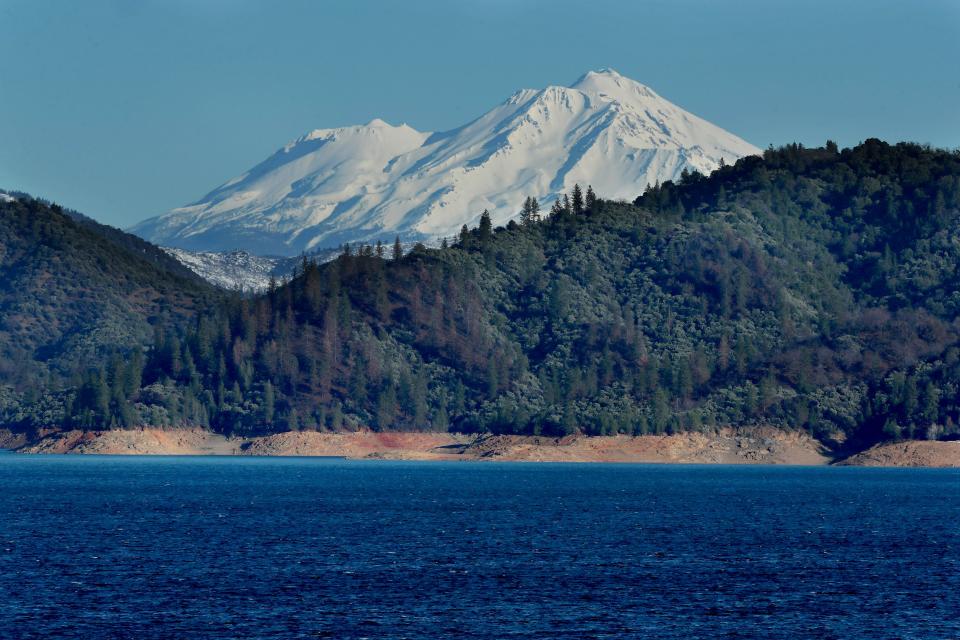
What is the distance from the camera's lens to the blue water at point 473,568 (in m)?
77.5

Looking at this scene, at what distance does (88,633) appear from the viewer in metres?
73.8

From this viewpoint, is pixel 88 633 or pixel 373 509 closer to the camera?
pixel 88 633

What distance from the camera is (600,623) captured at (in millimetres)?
77750

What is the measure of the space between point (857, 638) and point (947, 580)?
21505mm

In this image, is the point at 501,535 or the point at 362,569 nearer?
the point at 362,569

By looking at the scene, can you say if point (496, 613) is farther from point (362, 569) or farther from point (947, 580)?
point (947, 580)

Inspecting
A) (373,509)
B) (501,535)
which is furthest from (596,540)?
(373,509)

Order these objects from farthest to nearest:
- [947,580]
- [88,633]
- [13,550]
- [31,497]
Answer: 1. [31,497]
2. [13,550]
3. [947,580]
4. [88,633]

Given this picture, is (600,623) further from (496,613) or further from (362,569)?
(362,569)

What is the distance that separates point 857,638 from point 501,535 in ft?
157

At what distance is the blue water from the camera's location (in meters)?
77.5

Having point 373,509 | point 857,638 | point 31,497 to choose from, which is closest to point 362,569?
point 857,638

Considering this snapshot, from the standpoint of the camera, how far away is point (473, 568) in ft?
321

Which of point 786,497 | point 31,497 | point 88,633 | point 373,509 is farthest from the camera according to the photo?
point 786,497
